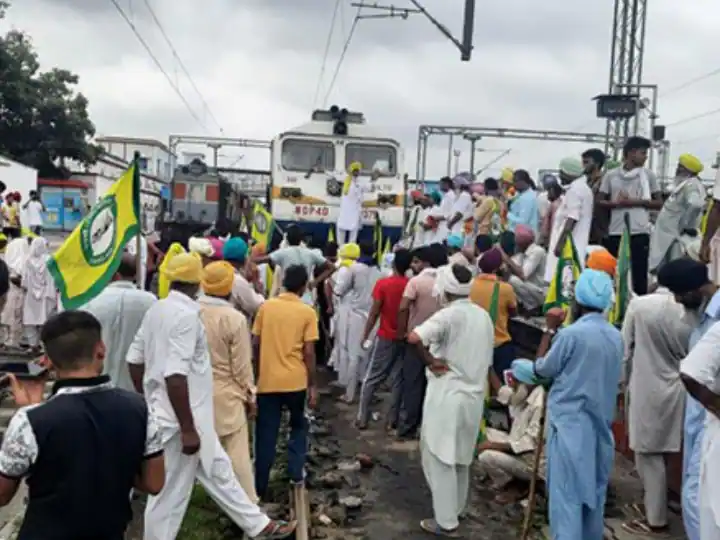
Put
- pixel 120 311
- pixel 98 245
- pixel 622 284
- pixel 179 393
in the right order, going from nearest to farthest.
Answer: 1. pixel 179 393
2. pixel 98 245
3. pixel 120 311
4. pixel 622 284

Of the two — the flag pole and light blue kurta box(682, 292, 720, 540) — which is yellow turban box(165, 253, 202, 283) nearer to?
the flag pole

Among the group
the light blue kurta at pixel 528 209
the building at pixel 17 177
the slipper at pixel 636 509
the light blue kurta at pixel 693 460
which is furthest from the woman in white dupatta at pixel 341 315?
the building at pixel 17 177

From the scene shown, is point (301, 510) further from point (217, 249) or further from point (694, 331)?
point (694, 331)

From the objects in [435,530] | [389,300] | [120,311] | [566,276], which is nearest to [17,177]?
[389,300]

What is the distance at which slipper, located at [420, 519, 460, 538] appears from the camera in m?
5.78

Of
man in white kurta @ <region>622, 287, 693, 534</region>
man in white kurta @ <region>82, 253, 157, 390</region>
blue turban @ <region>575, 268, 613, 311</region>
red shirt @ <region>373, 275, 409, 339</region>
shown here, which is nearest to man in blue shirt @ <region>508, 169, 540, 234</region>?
red shirt @ <region>373, 275, 409, 339</region>

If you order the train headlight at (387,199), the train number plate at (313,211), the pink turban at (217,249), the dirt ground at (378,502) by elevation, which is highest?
the train headlight at (387,199)

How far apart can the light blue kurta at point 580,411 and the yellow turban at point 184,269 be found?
204 centimetres

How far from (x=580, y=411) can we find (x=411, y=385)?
3393 millimetres

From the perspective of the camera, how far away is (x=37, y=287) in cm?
1101

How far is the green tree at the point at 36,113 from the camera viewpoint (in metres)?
35.1

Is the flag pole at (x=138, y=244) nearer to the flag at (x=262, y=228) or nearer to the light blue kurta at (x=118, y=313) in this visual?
the light blue kurta at (x=118, y=313)

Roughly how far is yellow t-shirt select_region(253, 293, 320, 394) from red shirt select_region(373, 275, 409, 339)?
7.70 feet

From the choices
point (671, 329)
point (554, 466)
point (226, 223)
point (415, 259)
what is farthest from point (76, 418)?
point (226, 223)
